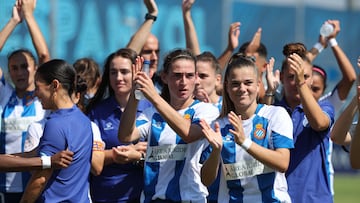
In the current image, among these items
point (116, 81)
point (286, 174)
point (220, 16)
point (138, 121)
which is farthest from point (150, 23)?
point (220, 16)

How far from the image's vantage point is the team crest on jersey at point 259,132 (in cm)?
597

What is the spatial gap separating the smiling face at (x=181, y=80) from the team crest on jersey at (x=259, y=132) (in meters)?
0.61

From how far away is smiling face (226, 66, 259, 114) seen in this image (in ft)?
19.7

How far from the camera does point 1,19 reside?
43.4 ft

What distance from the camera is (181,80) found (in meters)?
6.30

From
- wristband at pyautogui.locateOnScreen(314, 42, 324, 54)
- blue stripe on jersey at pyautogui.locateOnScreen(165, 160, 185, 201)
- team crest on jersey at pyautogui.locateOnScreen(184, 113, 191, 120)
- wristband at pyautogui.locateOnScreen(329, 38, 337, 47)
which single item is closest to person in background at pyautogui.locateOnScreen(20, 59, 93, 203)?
blue stripe on jersey at pyautogui.locateOnScreen(165, 160, 185, 201)

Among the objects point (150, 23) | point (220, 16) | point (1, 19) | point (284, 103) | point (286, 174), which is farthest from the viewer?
point (220, 16)

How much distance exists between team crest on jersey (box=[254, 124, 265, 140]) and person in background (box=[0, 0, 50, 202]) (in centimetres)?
246

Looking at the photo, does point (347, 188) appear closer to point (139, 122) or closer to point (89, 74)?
point (89, 74)

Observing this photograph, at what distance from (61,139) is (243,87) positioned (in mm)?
1291

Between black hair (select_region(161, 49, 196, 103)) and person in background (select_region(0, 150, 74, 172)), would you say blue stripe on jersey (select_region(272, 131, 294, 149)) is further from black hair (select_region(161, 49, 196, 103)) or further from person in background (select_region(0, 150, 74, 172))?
person in background (select_region(0, 150, 74, 172))

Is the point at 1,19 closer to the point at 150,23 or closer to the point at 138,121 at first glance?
the point at 150,23

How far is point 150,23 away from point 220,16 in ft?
34.5

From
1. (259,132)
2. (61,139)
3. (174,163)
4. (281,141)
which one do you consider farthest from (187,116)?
(61,139)
